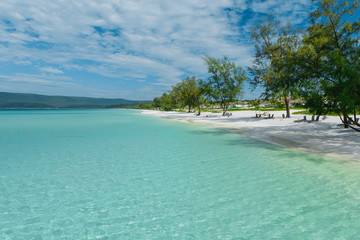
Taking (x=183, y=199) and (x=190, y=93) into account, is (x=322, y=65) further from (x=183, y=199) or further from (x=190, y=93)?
(x=190, y=93)

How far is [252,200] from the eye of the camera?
6566 millimetres

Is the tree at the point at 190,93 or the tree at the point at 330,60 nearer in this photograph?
the tree at the point at 330,60

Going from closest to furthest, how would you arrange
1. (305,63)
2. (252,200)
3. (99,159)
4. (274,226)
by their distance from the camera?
(274,226), (252,200), (99,159), (305,63)

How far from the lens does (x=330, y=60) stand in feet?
50.1

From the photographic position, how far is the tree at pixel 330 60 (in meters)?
13.4

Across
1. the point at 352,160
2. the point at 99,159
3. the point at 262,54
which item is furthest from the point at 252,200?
the point at 262,54

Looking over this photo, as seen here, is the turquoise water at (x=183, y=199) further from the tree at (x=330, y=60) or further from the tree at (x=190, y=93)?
the tree at (x=190, y=93)

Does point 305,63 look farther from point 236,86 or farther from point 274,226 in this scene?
point 236,86

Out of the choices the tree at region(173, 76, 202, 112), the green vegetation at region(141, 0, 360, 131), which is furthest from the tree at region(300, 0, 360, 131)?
the tree at region(173, 76, 202, 112)

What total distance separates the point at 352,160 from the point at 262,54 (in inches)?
1151

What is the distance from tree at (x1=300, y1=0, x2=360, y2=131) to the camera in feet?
44.0

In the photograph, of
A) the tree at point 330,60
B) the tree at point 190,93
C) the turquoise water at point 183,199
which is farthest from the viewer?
the tree at point 190,93

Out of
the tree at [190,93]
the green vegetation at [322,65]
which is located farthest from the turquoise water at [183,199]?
the tree at [190,93]

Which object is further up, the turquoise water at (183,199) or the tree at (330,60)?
the tree at (330,60)
